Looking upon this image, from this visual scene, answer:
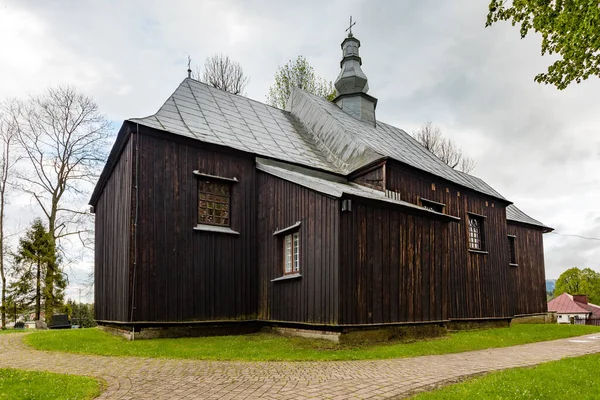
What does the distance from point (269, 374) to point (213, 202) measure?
264 inches

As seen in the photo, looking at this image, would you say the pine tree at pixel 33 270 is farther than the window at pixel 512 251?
Yes

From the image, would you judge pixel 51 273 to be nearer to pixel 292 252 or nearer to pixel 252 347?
pixel 292 252

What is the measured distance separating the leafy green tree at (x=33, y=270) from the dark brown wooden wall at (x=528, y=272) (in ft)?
73.6

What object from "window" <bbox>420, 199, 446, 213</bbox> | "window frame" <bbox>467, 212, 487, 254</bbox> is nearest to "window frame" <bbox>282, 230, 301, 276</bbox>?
"window" <bbox>420, 199, 446, 213</bbox>

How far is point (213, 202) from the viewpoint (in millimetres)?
12641

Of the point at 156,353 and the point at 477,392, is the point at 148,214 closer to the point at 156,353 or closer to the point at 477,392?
the point at 156,353

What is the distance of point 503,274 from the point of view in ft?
60.1

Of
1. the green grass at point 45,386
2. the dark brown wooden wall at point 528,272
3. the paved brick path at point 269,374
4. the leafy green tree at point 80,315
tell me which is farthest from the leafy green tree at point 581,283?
the green grass at point 45,386

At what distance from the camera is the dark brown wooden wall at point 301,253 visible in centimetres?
1029

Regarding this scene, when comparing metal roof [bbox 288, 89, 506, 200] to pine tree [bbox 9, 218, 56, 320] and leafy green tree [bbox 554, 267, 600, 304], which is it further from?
leafy green tree [bbox 554, 267, 600, 304]

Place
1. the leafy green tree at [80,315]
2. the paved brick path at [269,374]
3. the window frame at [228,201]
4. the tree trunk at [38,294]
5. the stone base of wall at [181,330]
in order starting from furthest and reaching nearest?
the leafy green tree at [80,315], the tree trunk at [38,294], the window frame at [228,201], the stone base of wall at [181,330], the paved brick path at [269,374]

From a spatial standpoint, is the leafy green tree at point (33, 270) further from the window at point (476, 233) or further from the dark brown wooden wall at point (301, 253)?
the window at point (476, 233)

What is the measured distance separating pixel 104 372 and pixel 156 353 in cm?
188

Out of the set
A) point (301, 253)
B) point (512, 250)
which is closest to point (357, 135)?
point (301, 253)
